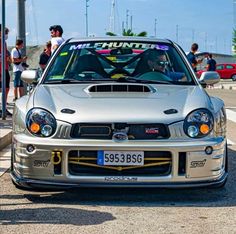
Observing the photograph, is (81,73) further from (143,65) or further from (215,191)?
(215,191)

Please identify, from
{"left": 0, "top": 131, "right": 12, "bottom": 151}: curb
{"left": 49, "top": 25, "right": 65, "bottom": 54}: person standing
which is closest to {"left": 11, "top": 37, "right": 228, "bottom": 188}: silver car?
{"left": 0, "top": 131, "right": 12, "bottom": 151}: curb

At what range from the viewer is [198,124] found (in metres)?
4.91

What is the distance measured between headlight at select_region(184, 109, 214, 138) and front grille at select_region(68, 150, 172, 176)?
0.93 ft

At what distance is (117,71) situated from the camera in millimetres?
6289

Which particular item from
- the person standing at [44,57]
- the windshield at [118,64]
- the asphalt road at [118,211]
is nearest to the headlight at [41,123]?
the asphalt road at [118,211]

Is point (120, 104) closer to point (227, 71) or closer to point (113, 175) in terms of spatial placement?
point (113, 175)

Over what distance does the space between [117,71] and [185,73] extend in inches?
30.0

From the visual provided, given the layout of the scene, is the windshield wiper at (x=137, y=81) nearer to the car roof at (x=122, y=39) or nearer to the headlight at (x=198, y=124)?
the car roof at (x=122, y=39)

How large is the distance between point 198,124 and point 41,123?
4.52 feet

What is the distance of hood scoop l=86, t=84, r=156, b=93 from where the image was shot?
549 cm

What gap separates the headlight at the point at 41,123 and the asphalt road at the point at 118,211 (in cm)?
65

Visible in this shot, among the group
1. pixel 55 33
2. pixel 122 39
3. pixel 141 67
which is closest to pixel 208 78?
pixel 141 67

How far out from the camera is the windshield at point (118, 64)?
602cm

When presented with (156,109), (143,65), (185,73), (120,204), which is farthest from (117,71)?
(120,204)
